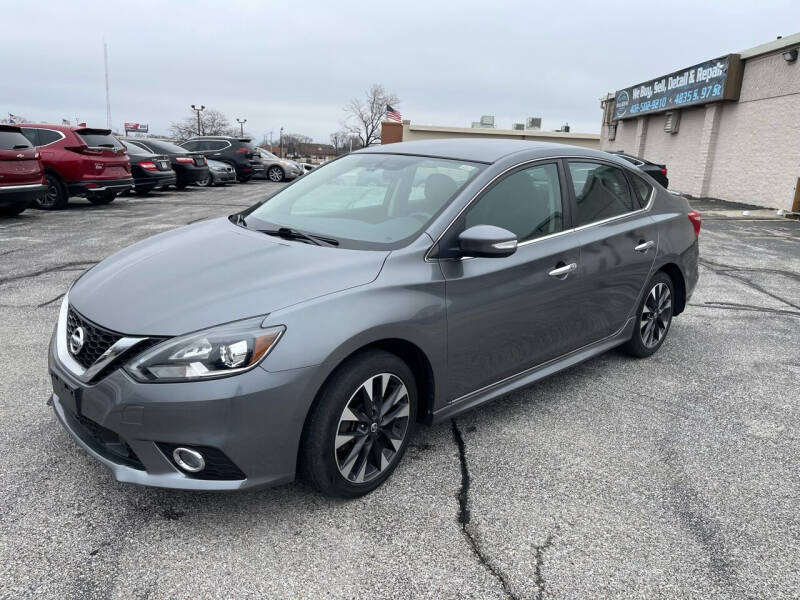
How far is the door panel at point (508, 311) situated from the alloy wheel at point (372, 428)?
1.15 feet

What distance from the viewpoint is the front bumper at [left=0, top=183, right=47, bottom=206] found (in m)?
10.5

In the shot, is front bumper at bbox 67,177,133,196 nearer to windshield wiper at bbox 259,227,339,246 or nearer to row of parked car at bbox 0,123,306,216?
row of parked car at bbox 0,123,306,216

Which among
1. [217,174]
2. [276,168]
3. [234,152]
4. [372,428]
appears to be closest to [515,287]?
[372,428]

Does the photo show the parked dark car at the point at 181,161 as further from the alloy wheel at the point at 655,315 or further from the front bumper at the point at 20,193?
the alloy wheel at the point at 655,315

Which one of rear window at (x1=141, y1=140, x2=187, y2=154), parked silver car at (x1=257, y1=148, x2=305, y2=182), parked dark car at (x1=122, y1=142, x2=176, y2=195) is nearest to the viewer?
parked dark car at (x1=122, y1=142, x2=176, y2=195)

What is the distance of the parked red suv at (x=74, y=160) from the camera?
12.5m

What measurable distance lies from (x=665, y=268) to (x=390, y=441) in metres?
2.92

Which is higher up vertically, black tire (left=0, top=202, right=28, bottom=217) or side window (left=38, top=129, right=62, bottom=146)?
side window (left=38, top=129, right=62, bottom=146)

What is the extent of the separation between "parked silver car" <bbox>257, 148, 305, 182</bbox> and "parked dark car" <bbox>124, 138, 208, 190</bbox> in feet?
18.7

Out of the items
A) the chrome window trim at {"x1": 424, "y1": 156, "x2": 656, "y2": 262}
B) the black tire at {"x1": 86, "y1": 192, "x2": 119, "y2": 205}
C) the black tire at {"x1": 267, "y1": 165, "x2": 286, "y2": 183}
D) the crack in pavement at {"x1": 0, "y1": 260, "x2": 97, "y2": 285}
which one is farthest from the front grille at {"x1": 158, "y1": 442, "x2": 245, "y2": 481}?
the black tire at {"x1": 267, "y1": 165, "x2": 286, "y2": 183}

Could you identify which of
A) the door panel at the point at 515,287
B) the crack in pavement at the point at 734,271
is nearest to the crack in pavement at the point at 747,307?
the crack in pavement at the point at 734,271

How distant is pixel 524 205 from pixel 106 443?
2.44 metres

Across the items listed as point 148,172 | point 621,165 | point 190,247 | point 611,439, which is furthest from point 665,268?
point 148,172

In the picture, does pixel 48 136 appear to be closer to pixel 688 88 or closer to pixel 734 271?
pixel 734 271
